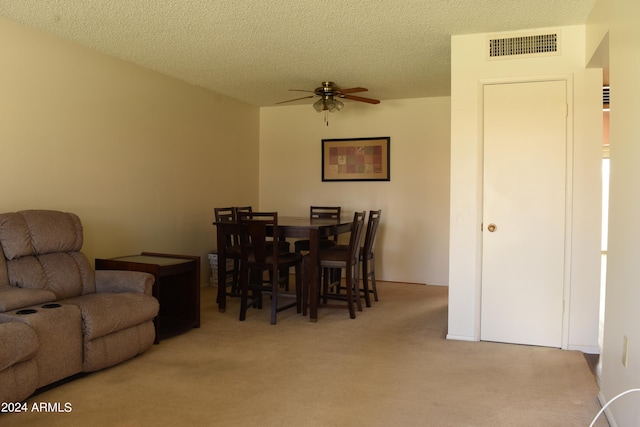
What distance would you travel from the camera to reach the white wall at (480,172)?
3441mm

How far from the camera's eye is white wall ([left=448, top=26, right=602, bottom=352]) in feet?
11.3

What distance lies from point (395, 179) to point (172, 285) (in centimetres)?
320

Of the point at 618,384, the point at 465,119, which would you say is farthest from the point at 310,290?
the point at 618,384

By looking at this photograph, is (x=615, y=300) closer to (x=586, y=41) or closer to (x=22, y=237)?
(x=586, y=41)

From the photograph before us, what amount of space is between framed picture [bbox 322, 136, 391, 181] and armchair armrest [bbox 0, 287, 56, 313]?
4095mm

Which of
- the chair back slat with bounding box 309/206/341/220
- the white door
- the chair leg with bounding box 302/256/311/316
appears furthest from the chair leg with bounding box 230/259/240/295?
the white door

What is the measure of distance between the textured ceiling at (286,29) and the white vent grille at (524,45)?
A: 10 centimetres

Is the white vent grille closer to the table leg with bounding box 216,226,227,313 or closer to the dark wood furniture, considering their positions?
the dark wood furniture

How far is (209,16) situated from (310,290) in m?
2.33

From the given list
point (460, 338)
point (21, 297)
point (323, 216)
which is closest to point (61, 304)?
point (21, 297)

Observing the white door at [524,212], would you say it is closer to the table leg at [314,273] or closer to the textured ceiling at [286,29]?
the textured ceiling at [286,29]

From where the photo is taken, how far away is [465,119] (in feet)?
12.1

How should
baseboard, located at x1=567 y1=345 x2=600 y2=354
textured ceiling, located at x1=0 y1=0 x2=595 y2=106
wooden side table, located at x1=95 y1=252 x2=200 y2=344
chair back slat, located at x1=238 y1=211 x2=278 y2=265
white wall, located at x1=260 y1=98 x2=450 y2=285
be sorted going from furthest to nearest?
white wall, located at x1=260 y1=98 x2=450 y2=285, chair back slat, located at x1=238 y1=211 x2=278 y2=265, wooden side table, located at x1=95 y1=252 x2=200 y2=344, baseboard, located at x1=567 y1=345 x2=600 y2=354, textured ceiling, located at x1=0 y1=0 x2=595 y2=106

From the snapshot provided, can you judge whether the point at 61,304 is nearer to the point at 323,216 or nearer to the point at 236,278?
the point at 236,278
